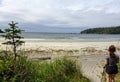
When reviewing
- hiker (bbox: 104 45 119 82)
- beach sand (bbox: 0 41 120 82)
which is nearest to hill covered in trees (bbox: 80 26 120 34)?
beach sand (bbox: 0 41 120 82)

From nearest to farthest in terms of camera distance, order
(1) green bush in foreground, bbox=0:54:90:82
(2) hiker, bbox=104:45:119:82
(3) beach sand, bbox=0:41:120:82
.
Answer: (1) green bush in foreground, bbox=0:54:90:82 < (2) hiker, bbox=104:45:119:82 < (3) beach sand, bbox=0:41:120:82

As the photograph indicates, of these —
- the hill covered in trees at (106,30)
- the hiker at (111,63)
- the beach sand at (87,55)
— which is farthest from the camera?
the hill covered in trees at (106,30)

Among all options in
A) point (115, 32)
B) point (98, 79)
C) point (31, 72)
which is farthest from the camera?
point (115, 32)

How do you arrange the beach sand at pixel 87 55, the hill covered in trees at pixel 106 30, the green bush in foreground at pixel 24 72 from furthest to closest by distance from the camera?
the hill covered in trees at pixel 106 30, the beach sand at pixel 87 55, the green bush in foreground at pixel 24 72

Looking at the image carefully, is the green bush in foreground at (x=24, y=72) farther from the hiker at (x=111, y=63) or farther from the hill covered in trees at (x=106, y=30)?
the hill covered in trees at (x=106, y=30)

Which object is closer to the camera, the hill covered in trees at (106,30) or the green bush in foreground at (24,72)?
the green bush in foreground at (24,72)

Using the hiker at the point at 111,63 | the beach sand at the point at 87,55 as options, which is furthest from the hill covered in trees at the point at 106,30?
the hiker at the point at 111,63

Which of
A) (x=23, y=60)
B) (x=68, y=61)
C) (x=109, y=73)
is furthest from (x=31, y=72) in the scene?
(x=68, y=61)

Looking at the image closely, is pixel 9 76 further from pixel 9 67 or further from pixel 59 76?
pixel 59 76

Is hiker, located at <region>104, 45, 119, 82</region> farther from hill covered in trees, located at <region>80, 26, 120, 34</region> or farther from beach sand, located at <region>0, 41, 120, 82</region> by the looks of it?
hill covered in trees, located at <region>80, 26, 120, 34</region>

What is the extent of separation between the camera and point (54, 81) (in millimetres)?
9398

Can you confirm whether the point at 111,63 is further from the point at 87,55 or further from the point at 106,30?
the point at 106,30

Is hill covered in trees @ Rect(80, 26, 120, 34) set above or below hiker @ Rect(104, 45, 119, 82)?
below

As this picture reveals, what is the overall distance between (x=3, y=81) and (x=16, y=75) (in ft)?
1.08
